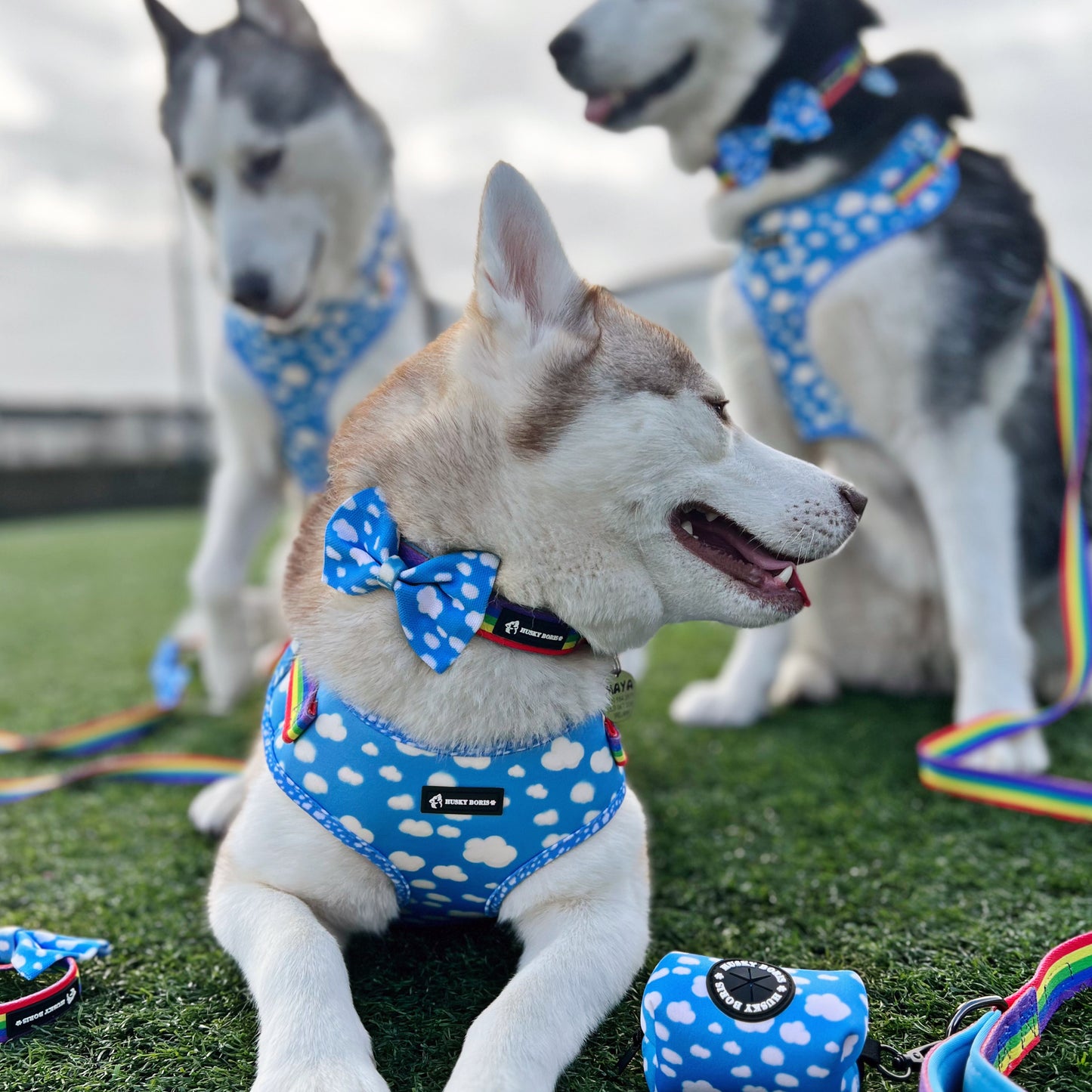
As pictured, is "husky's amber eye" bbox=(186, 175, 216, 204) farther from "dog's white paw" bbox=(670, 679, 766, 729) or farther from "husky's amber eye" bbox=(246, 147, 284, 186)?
"dog's white paw" bbox=(670, 679, 766, 729)

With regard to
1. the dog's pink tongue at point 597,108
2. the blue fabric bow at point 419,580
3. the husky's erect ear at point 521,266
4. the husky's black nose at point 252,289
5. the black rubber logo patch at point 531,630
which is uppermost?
the dog's pink tongue at point 597,108

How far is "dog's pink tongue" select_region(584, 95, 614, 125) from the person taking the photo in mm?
2369

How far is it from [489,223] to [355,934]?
103 cm

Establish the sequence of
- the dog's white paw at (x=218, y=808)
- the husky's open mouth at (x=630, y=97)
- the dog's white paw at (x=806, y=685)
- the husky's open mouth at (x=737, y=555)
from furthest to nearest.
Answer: the dog's white paw at (x=806, y=685), the husky's open mouth at (x=630, y=97), the dog's white paw at (x=218, y=808), the husky's open mouth at (x=737, y=555)

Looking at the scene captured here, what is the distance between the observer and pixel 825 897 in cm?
160

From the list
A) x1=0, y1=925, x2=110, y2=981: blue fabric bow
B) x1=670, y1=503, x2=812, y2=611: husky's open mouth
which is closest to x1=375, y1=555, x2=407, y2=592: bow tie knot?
x1=670, y1=503, x2=812, y2=611: husky's open mouth

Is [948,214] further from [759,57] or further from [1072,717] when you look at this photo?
[1072,717]

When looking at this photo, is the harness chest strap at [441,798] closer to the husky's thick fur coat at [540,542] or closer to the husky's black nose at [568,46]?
the husky's thick fur coat at [540,542]

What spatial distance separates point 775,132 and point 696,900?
1.78 meters

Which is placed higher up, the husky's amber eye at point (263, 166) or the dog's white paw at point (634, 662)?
the husky's amber eye at point (263, 166)

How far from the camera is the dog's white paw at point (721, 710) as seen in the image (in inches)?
102

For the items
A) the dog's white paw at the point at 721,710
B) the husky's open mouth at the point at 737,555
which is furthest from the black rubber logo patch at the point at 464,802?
the dog's white paw at the point at 721,710

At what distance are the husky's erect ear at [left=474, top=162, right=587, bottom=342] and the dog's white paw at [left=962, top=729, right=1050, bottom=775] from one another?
147cm

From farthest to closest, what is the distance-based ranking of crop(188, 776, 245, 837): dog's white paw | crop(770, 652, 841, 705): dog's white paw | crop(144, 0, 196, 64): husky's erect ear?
1. crop(770, 652, 841, 705): dog's white paw
2. crop(144, 0, 196, 64): husky's erect ear
3. crop(188, 776, 245, 837): dog's white paw
